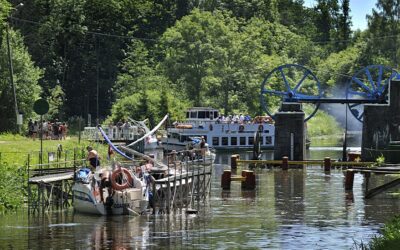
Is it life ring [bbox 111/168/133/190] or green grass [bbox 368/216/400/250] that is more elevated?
life ring [bbox 111/168/133/190]

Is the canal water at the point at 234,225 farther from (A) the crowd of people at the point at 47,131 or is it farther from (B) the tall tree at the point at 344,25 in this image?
(B) the tall tree at the point at 344,25

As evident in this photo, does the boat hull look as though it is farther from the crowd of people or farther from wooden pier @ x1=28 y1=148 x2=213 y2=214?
the crowd of people

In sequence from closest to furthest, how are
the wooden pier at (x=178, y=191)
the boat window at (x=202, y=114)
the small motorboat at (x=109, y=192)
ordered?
1. the small motorboat at (x=109, y=192)
2. the wooden pier at (x=178, y=191)
3. the boat window at (x=202, y=114)

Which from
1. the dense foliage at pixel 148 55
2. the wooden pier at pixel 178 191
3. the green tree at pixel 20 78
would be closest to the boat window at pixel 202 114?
the dense foliage at pixel 148 55

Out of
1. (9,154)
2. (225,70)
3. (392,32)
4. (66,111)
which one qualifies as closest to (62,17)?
→ (66,111)

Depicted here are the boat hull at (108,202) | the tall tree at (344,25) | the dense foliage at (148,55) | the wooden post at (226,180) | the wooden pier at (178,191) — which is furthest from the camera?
the tall tree at (344,25)

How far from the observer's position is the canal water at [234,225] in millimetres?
42625

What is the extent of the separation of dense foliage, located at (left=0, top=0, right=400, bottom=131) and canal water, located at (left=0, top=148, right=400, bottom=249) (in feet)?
185

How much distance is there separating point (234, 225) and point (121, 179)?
5.63m

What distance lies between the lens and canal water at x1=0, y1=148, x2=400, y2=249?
42625 mm

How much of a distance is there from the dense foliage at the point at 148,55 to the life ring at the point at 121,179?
62.8 metres

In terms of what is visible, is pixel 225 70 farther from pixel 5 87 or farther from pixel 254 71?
pixel 5 87

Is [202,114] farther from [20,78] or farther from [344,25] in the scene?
Result: [344,25]

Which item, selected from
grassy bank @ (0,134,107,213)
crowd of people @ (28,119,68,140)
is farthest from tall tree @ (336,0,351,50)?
grassy bank @ (0,134,107,213)
